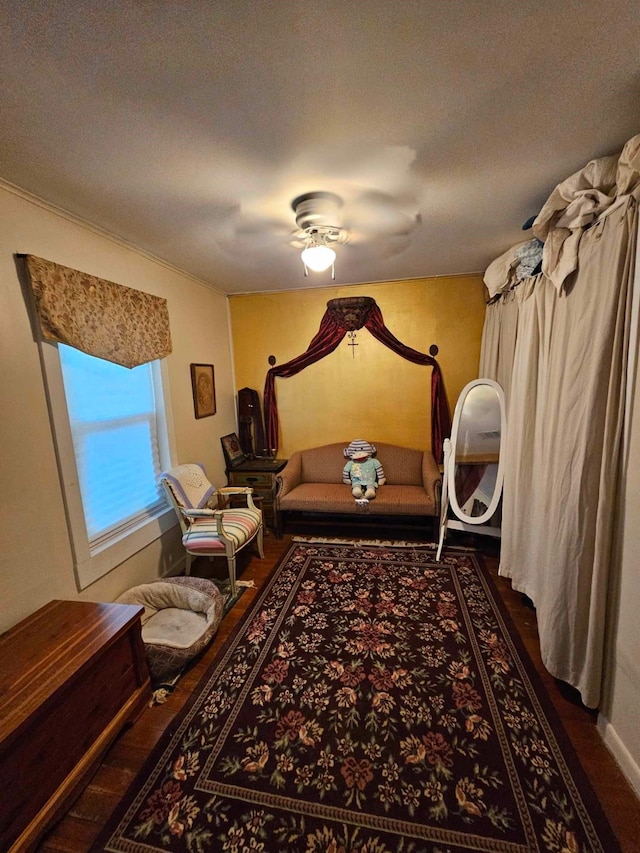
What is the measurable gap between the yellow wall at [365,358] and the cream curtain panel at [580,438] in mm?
1318

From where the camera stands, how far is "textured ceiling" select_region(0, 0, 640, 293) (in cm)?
85

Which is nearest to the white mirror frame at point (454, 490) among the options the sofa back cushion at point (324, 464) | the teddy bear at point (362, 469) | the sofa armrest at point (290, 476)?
the teddy bear at point (362, 469)

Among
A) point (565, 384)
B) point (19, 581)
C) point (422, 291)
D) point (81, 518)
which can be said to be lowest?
point (19, 581)

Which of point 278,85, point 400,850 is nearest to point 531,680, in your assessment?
point 400,850

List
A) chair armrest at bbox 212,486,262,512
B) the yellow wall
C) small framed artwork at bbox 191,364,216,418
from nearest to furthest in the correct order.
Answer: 1. chair armrest at bbox 212,486,262,512
2. small framed artwork at bbox 191,364,216,418
3. the yellow wall

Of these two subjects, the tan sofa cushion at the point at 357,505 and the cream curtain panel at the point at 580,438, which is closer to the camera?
the cream curtain panel at the point at 580,438

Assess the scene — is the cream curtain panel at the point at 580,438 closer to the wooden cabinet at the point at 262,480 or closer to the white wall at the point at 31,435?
the wooden cabinet at the point at 262,480

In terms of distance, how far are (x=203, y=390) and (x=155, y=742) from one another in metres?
2.42

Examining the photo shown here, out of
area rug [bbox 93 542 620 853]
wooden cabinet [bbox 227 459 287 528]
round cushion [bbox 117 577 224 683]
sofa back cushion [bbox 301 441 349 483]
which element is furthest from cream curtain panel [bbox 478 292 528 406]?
round cushion [bbox 117 577 224 683]

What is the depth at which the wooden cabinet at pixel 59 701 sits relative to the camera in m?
1.07

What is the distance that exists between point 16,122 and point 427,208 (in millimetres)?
1780

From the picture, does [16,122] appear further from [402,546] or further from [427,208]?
[402,546]

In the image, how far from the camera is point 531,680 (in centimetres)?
163

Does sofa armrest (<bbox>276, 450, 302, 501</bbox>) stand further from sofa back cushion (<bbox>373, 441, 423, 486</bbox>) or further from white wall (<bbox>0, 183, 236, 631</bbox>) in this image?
white wall (<bbox>0, 183, 236, 631</bbox>)
